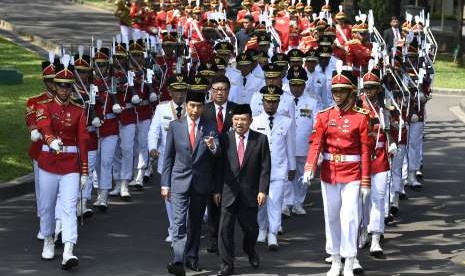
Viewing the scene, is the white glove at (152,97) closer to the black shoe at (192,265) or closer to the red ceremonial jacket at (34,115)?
the red ceremonial jacket at (34,115)

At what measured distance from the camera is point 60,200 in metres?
12.9

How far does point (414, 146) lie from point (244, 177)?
5802 mm

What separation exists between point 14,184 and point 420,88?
5.92 meters

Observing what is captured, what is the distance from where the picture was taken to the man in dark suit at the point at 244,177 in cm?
1256

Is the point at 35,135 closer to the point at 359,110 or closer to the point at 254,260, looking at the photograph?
the point at 254,260

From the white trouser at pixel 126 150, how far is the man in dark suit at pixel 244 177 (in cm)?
412

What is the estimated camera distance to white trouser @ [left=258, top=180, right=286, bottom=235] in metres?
13.6

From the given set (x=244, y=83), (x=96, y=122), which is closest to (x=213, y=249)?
(x=96, y=122)

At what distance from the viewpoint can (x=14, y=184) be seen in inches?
663

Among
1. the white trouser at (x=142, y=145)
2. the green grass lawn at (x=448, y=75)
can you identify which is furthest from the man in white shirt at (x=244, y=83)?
the green grass lawn at (x=448, y=75)

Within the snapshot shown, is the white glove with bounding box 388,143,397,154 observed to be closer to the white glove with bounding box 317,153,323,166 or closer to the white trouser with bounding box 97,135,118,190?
the white glove with bounding box 317,153,323,166

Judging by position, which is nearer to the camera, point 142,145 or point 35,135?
point 35,135

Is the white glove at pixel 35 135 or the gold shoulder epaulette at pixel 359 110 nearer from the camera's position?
the gold shoulder epaulette at pixel 359 110

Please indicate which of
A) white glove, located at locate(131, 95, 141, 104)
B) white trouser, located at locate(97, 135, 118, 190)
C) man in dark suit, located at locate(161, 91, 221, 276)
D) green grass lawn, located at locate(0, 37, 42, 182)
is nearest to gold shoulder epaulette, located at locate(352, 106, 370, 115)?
man in dark suit, located at locate(161, 91, 221, 276)
